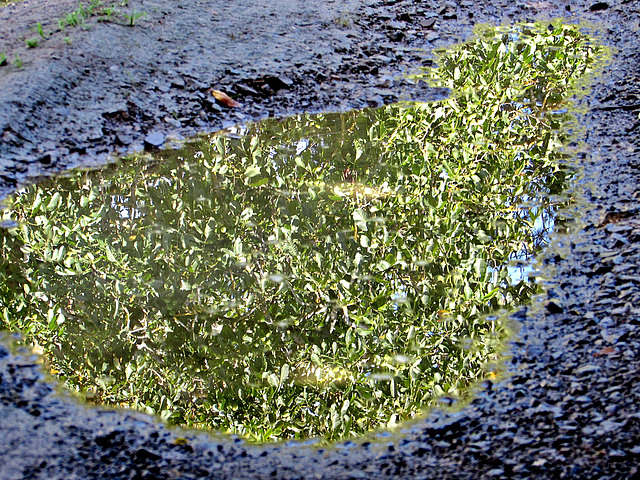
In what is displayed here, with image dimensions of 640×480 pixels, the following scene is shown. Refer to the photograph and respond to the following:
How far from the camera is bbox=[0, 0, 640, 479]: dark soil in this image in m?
1.78

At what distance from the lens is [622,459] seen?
5.49ft

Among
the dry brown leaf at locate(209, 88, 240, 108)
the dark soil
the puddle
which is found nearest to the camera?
the dark soil

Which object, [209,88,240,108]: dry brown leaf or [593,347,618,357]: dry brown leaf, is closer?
[593,347,618,357]: dry brown leaf

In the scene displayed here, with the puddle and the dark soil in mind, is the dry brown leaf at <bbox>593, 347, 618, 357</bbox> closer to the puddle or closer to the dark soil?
the dark soil

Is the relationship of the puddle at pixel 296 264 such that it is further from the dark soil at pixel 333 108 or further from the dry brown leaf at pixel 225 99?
the dry brown leaf at pixel 225 99

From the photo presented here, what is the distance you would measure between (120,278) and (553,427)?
72.2 inches

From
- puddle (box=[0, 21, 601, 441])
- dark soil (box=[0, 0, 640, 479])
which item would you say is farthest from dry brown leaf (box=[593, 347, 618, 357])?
puddle (box=[0, 21, 601, 441])

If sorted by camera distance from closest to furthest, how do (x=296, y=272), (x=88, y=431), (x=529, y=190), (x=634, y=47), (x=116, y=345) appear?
(x=88, y=431), (x=116, y=345), (x=296, y=272), (x=529, y=190), (x=634, y=47)

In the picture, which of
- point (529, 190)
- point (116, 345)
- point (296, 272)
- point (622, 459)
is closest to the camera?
point (622, 459)

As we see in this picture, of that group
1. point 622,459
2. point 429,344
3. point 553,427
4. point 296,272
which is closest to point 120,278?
point 296,272

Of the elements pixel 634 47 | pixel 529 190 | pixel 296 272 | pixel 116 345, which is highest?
pixel 634 47

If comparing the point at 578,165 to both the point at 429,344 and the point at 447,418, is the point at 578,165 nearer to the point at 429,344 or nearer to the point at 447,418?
the point at 429,344

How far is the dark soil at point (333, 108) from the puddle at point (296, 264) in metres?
0.14

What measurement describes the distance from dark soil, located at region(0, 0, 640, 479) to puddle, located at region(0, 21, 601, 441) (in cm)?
14
